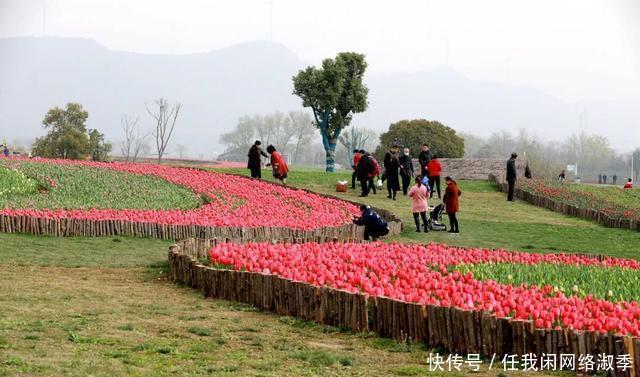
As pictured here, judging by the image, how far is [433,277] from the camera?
1458 centimetres

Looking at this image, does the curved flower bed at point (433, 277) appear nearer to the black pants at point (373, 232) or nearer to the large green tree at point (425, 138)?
the black pants at point (373, 232)

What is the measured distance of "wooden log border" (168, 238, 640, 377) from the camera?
9344 mm

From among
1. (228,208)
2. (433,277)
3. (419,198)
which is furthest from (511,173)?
(433,277)

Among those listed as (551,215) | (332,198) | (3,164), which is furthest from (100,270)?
(551,215)

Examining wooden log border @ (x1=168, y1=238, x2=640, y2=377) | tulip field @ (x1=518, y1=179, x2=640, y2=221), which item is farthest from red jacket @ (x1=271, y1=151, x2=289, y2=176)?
wooden log border @ (x1=168, y1=238, x2=640, y2=377)

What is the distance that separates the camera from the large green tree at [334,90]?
64500 millimetres

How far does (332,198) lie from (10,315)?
22.4 meters

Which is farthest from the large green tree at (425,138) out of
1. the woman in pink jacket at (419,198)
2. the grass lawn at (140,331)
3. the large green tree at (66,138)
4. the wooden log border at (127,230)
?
the grass lawn at (140,331)

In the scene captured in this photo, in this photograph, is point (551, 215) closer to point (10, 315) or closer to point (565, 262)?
point (565, 262)

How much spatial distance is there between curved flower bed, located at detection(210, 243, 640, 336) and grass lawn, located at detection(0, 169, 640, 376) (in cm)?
111

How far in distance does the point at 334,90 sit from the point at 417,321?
5450 cm

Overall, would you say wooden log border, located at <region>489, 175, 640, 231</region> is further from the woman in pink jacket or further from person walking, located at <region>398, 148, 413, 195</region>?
the woman in pink jacket

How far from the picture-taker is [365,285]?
12945 mm

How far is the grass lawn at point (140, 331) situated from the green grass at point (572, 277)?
3.89 meters
